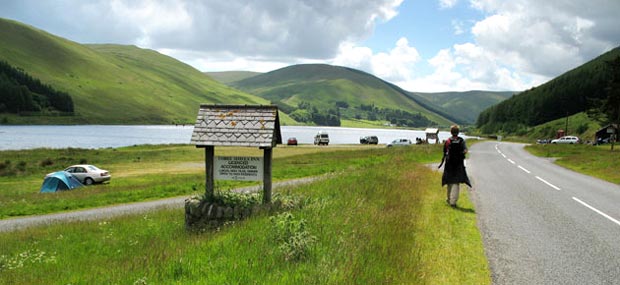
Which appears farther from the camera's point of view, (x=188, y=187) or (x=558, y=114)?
(x=558, y=114)

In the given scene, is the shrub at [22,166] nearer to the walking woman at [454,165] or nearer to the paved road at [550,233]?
the paved road at [550,233]

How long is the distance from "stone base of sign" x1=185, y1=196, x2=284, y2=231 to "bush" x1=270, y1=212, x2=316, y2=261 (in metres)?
2.64

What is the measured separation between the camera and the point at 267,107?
14828 mm

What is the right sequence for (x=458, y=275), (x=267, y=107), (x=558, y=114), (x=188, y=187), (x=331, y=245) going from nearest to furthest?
1. (x=458, y=275)
2. (x=331, y=245)
3. (x=267, y=107)
4. (x=188, y=187)
5. (x=558, y=114)

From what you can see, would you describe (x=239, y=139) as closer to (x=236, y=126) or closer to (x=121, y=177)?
(x=236, y=126)

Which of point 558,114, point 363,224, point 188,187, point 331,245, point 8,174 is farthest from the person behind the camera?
point 558,114

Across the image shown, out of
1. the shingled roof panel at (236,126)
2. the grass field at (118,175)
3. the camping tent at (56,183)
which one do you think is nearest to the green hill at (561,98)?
the grass field at (118,175)

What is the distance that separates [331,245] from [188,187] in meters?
20.5

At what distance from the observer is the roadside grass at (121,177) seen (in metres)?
24.0

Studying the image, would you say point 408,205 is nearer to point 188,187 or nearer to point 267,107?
point 267,107

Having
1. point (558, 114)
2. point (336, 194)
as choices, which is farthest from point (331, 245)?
point (558, 114)

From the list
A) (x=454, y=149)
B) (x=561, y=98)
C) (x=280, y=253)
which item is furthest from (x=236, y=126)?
(x=561, y=98)

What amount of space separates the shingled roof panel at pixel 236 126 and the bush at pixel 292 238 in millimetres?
4077

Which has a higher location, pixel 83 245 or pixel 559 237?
pixel 559 237
